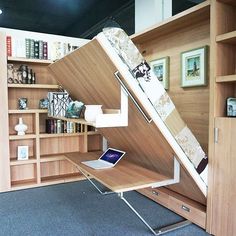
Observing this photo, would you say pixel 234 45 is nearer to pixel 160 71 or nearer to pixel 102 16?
pixel 160 71

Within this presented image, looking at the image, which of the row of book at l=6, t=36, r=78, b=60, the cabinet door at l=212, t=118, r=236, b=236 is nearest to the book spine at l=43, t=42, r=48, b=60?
the row of book at l=6, t=36, r=78, b=60

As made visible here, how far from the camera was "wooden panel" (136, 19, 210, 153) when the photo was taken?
232cm

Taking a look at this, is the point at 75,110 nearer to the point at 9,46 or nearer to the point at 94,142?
the point at 9,46

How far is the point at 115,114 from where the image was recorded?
175 centimetres

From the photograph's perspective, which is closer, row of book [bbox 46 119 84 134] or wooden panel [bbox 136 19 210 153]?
wooden panel [bbox 136 19 210 153]

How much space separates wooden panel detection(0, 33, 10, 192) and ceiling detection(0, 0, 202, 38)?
7.21 ft

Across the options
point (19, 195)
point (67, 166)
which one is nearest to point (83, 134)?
point (67, 166)

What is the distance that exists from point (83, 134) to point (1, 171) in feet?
3.63

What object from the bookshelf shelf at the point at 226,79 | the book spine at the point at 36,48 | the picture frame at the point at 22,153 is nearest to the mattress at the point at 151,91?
the bookshelf shelf at the point at 226,79

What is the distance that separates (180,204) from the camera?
2350mm

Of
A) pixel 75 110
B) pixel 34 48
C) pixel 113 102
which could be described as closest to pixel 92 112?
pixel 113 102

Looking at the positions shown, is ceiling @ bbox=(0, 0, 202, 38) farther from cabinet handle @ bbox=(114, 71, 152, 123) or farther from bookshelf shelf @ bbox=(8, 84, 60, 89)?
cabinet handle @ bbox=(114, 71, 152, 123)

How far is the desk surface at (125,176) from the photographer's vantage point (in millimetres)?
1786

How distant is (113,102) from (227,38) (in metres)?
0.97
